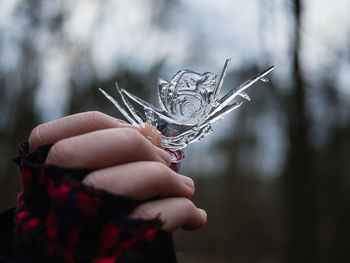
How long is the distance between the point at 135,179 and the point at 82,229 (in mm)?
170

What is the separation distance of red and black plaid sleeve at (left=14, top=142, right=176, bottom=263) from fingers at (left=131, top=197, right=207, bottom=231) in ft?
0.08

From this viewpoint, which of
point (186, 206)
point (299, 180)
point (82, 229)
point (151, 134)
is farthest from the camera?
point (299, 180)

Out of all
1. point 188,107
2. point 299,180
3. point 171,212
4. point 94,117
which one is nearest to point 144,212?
point 171,212

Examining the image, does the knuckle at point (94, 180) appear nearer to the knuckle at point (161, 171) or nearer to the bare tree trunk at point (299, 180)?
the knuckle at point (161, 171)

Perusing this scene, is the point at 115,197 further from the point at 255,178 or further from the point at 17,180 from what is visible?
the point at 255,178

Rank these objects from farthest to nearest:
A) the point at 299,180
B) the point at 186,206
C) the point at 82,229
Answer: the point at 299,180
the point at 186,206
the point at 82,229

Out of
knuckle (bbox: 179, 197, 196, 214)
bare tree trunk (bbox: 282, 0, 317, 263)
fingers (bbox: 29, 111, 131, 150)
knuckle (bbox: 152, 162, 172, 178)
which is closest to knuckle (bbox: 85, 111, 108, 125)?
fingers (bbox: 29, 111, 131, 150)

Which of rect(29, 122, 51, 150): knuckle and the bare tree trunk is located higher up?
rect(29, 122, 51, 150): knuckle

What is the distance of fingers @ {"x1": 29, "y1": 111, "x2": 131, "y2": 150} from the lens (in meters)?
0.85

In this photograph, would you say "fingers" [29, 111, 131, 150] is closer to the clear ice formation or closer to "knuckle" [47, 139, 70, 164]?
"knuckle" [47, 139, 70, 164]

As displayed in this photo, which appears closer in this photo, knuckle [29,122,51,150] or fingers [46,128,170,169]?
fingers [46,128,170,169]

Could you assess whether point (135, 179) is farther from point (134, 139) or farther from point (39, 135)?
point (39, 135)

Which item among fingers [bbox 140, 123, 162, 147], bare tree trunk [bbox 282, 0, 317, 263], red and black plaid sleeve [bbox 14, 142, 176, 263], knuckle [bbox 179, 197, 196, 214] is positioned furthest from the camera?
bare tree trunk [bbox 282, 0, 317, 263]

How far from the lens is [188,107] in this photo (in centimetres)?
110
